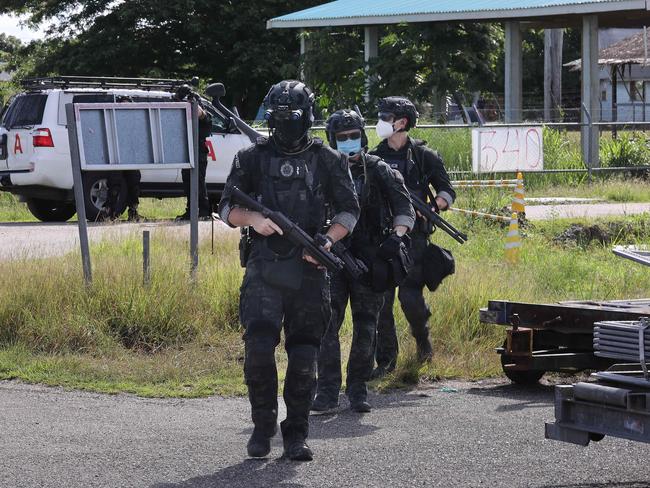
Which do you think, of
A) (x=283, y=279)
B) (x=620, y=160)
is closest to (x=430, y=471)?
(x=283, y=279)

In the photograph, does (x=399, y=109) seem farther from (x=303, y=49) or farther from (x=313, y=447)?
(x=303, y=49)

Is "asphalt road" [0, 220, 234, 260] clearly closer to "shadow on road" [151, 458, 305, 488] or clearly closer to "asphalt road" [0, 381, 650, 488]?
"asphalt road" [0, 381, 650, 488]

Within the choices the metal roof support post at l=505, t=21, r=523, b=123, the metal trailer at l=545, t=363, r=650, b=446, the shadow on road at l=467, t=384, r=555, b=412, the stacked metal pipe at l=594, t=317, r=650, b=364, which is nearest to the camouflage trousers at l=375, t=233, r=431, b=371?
the shadow on road at l=467, t=384, r=555, b=412

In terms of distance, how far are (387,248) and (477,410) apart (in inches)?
44.0

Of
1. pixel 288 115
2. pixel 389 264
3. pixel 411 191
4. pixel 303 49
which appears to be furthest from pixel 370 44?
pixel 288 115

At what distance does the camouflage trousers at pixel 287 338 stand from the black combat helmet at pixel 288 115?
63cm

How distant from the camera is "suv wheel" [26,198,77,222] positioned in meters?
19.0

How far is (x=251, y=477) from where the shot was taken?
19.9ft

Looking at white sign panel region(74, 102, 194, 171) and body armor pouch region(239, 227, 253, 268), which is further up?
white sign panel region(74, 102, 194, 171)

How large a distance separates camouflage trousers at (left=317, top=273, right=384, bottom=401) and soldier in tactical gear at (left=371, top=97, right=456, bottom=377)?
864 millimetres

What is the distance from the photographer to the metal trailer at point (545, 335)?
7.82m

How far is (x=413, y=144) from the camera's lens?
29.8 feet

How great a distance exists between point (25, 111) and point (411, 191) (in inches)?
396

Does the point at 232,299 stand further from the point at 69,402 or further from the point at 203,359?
the point at 69,402
